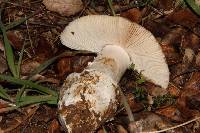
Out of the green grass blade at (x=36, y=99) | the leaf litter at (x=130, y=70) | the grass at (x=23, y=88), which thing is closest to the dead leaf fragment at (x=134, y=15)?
the leaf litter at (x=130, y=70)

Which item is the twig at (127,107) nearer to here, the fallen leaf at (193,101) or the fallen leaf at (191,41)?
the fallen leaf at (193,101)

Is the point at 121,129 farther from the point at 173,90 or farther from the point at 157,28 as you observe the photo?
the point at 157,28

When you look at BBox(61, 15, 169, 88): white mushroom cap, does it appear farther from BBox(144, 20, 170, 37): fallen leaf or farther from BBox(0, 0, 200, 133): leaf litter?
BBox(144, 20, 170, 37): fallen leaf

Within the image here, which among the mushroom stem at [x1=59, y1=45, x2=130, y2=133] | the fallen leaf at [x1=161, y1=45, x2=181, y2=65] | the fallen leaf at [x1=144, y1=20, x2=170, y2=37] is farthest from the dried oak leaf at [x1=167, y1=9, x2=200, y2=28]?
the mushroom stem at [x1=59, y1=45, x2=130, y2=133]

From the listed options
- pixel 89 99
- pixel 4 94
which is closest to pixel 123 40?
pixel 89 99

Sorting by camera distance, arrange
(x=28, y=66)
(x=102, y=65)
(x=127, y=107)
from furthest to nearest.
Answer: (x=28, y=66) → (x=102, y=65) → (x=127, y=107)

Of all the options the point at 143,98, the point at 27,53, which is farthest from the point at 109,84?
the point at 27,53
